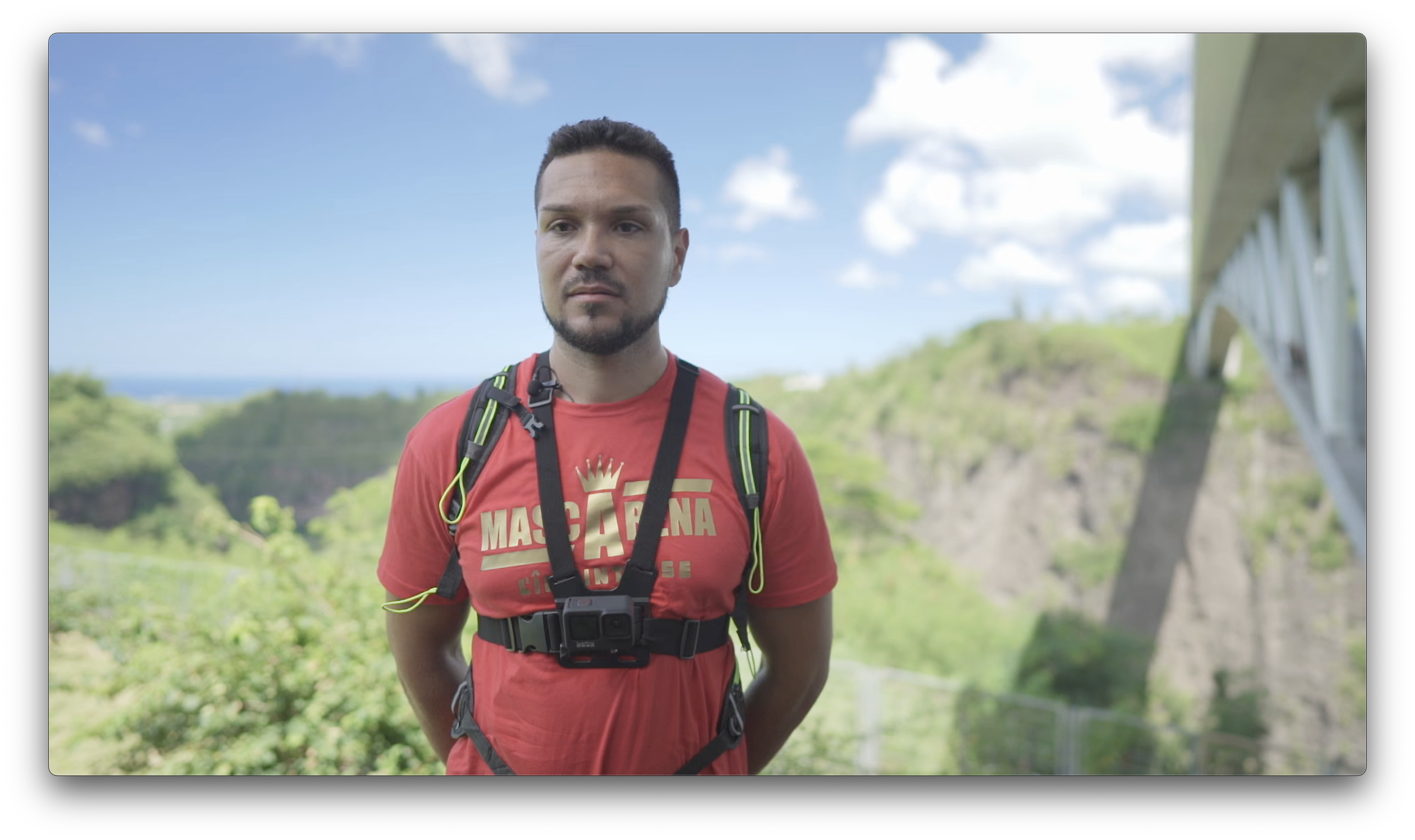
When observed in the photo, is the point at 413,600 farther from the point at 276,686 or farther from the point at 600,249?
the point at 276,686

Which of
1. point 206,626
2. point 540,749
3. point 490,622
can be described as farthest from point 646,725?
point 206,626

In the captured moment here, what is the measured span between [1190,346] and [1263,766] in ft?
33.7

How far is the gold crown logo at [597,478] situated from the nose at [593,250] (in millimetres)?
293

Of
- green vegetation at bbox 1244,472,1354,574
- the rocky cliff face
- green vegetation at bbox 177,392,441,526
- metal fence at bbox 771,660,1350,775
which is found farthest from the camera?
green vegetation at bbox 1244,472,1354,574

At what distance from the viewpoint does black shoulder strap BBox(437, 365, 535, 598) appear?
1.25 m

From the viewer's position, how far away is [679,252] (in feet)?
4.48

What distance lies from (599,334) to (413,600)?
0.54 m

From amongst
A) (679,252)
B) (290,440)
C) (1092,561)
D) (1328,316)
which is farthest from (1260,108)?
(1092,561)

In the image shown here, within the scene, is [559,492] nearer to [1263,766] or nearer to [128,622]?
[128,622]

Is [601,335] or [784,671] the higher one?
[601,335]

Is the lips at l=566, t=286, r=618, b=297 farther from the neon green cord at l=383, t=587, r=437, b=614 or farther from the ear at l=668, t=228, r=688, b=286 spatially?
the neon green cord at l=383, t=587, r=437, b=614

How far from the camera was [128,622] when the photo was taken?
3203 millimetres

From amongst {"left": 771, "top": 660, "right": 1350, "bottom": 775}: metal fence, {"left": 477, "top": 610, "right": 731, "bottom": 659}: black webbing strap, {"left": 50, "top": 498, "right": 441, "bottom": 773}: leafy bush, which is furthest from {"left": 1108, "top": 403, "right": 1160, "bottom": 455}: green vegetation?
{"left": 477, "top": 610, "right": 731, "bottom": 659}: black webbing strap

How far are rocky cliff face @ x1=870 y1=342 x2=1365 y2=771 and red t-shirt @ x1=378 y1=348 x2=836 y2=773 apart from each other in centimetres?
1265
